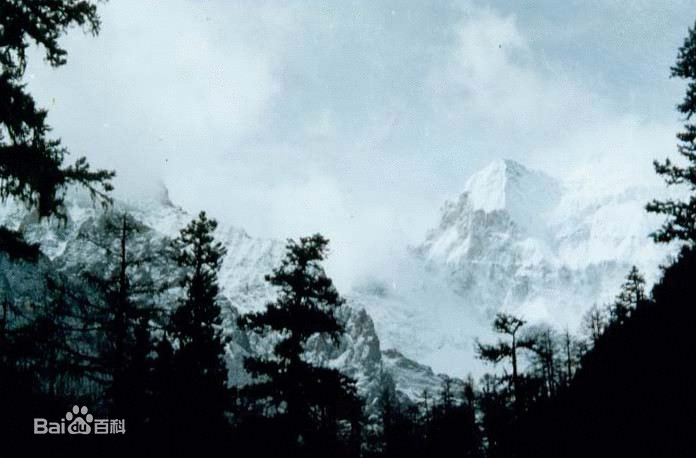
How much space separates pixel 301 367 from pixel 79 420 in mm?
8469

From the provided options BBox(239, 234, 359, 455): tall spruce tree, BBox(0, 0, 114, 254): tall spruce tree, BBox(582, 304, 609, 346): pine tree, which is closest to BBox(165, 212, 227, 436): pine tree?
BBox(239, 234, 359, 455): tall spruce tree

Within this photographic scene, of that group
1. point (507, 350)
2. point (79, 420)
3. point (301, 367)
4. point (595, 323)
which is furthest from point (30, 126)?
point (595, 323)

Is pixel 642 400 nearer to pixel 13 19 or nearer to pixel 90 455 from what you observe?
pixel 90 455

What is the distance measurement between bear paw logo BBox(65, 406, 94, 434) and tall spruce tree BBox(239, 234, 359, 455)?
717 centimetres

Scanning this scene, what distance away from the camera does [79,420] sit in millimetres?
10539

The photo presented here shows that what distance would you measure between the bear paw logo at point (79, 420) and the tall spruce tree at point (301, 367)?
7171 millimetres

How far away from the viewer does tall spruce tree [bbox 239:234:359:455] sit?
1797cm

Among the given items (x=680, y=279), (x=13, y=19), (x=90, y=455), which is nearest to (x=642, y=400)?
(x=680, y=279)

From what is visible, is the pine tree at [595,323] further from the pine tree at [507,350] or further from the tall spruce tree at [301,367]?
the tall spruce tree at [301,367]

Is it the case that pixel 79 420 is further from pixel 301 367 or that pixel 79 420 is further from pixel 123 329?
pixel 301 367

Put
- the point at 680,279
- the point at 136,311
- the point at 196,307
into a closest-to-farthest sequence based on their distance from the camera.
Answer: the point at 136,311, the point at 680,279, the point at 196,307

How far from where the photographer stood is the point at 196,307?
875 inches

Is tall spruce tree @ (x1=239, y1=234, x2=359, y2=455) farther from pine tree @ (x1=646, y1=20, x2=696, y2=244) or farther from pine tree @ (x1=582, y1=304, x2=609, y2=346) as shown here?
pine tree @ (x1=582, y1=304, x2=609, y2=346)

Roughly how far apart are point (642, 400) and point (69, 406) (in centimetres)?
1129
